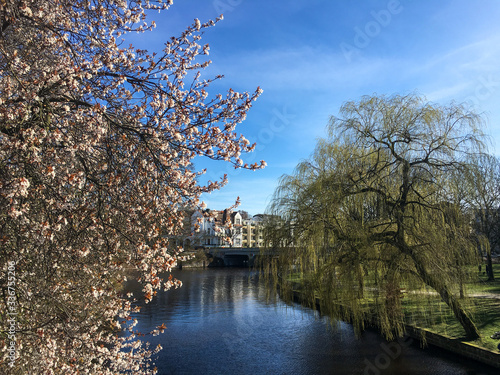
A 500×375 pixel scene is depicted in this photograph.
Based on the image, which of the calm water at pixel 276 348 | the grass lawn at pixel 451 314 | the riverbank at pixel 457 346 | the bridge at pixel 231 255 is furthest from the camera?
the bridge at pixel 231 255

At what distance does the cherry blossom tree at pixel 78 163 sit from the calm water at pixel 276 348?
7.00 m

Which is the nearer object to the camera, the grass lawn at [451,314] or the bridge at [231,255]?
the grass lawn at [451,314]

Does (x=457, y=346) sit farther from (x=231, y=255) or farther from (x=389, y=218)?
(x=231, y=255)

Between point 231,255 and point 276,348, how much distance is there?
51.6 meters

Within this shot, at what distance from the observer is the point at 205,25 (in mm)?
5824

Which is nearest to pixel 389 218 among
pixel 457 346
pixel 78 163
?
pixel 457 346

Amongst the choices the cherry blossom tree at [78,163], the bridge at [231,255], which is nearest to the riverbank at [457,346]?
the cherry blossom tree at [78,163]

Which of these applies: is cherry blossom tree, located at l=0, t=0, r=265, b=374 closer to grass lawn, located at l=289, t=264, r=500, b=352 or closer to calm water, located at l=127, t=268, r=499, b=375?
calm water, located at l=127, t=268, r=499, b=375

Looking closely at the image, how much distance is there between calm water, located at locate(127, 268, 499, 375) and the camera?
11266 millimetres

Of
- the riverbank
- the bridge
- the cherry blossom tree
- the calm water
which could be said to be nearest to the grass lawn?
the riverbank

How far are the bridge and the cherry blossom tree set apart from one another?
5369cm

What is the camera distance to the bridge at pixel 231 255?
60.2m

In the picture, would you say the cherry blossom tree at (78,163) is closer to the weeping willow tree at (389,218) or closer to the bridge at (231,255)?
the weeping willow tree at (389,218)

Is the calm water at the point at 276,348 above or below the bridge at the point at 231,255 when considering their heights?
below
